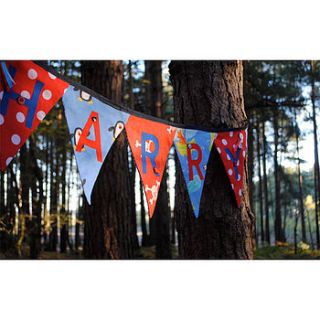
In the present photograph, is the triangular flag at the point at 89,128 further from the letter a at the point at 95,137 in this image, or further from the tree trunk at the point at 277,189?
the tree trunk at the point at 277,189

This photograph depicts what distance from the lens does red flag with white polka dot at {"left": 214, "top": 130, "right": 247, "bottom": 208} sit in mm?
1657

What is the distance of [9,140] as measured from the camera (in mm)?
1191

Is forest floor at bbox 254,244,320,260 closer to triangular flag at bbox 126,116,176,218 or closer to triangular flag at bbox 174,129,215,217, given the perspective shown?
triangular flag at bbox 174,129,215,217

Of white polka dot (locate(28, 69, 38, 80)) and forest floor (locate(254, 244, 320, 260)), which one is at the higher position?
white polka dot (locate(28, 69, 38, 80))

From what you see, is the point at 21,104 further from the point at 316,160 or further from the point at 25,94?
the point at 316,160

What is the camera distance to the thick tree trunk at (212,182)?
5.29ft

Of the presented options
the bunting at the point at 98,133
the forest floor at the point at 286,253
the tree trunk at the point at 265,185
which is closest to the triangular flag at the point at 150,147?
the bunting at the point at 98,133

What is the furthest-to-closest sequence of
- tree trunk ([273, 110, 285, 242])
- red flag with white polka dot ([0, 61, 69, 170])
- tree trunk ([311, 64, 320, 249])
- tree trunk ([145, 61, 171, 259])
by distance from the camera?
tree trunk ([145, 61, 171, 259]) → tree trunk ([273, 110, 285, 242]) → tree trunk ([311, 64, 320, 249]) → red flag with white polka dot ([0, 61, 69, 170])

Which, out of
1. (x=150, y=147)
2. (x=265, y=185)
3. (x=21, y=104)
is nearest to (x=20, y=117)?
(x=21, y=104)

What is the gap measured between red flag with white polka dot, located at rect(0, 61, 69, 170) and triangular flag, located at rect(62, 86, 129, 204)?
0.09m

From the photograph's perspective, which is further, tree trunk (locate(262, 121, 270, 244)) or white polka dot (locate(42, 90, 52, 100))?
tree trunk (locate(262, 121, 270, 244))

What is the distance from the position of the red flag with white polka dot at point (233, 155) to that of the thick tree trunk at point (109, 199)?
3.17ft

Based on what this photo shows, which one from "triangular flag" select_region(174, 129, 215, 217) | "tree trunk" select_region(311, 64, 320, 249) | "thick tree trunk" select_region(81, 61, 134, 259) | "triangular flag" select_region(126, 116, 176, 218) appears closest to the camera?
"triangular flag" select_region(126, 116, 176, 218)

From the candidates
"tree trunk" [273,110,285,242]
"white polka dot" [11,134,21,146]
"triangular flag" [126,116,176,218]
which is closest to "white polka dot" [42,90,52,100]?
"white polka dot" [11,134,21,146]
